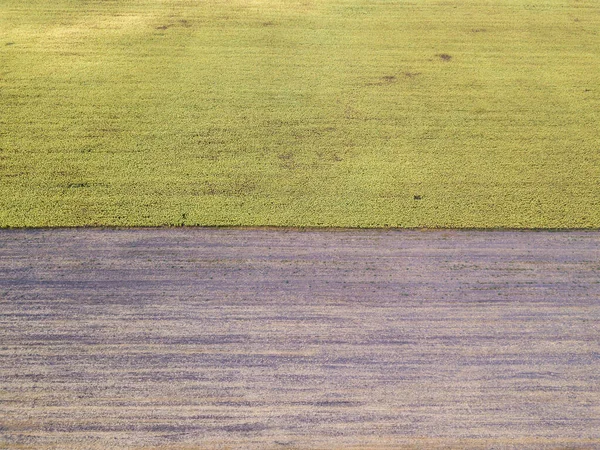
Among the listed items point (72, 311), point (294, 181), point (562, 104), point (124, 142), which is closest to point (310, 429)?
point (72, 311)

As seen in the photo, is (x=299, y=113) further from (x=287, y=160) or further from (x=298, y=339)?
(x=298, y=339)

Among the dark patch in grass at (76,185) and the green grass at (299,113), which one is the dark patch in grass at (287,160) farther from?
the dark patch in grass at (76,185)

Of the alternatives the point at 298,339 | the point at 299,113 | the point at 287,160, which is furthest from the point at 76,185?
the point at 298,339

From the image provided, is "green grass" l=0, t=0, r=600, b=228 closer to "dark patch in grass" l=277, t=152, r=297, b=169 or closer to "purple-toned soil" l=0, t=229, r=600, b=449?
"dark patch in grass" l=277, t=152, r=297, b=169

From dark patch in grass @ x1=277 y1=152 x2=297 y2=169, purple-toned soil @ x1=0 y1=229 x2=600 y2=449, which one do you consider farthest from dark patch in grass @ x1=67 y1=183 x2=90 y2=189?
dark patch in grass @ x1=277 y1=152 x2=297 y2=169

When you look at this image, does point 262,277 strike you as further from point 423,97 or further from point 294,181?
point 423,97

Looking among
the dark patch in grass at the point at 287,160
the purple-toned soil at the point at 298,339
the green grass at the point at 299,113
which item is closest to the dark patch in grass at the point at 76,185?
the green grass at the point at 299,113
